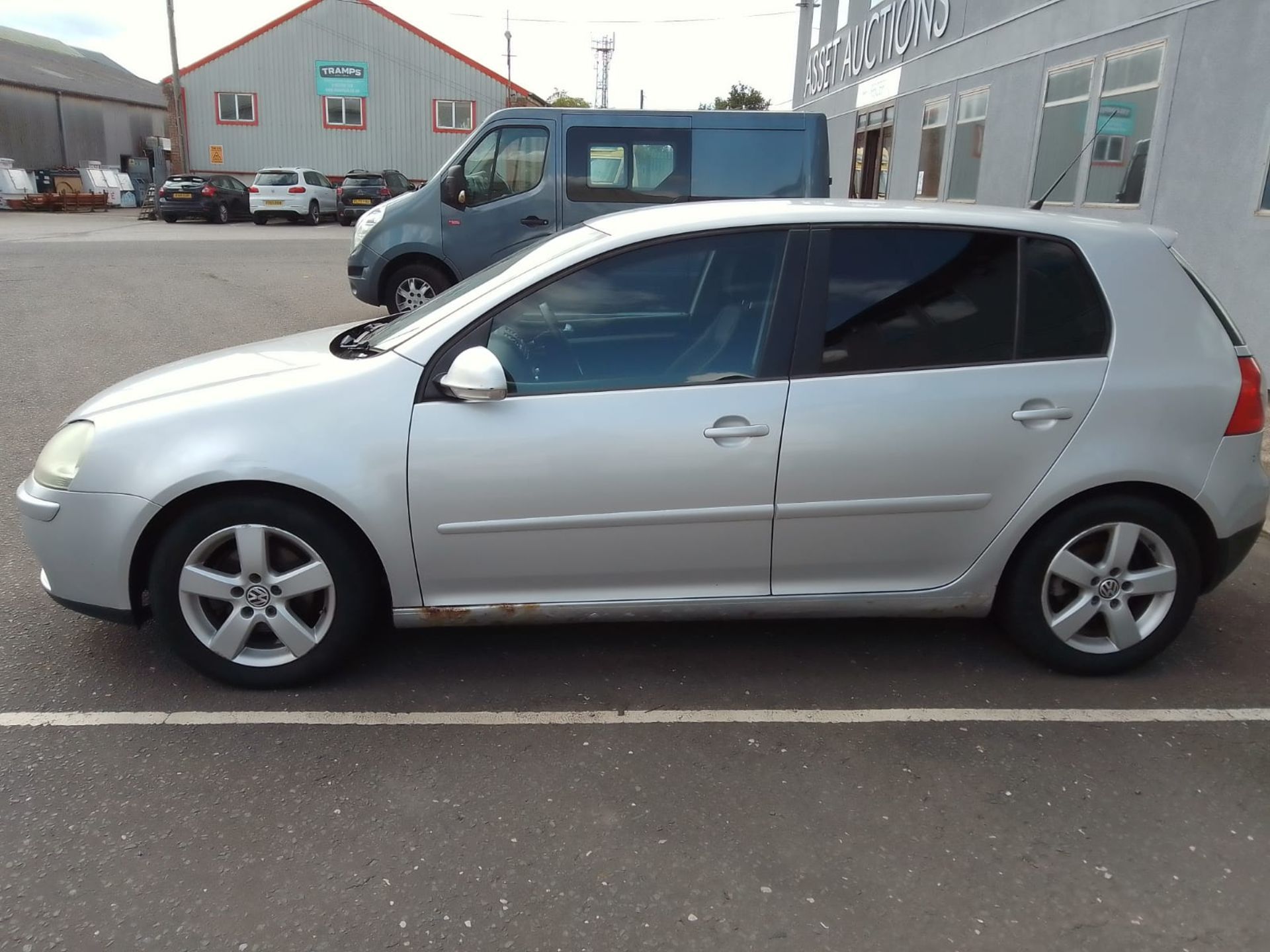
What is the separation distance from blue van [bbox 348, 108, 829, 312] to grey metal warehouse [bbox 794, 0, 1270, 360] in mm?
3045

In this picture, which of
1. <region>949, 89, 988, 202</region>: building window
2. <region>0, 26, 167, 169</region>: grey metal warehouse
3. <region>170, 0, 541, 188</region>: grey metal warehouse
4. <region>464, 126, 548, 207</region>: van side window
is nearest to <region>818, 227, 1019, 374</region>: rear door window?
<region>464, 126, 548, 207</region>: van side window

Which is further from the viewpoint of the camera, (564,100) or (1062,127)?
(564,100)

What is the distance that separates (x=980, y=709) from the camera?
134 inches

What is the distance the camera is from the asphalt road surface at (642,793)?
2.42 metres

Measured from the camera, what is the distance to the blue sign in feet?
32.7

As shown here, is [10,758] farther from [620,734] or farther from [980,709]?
[980,709]

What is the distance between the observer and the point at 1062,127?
11422 mm

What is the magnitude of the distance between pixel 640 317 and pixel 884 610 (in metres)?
1.34

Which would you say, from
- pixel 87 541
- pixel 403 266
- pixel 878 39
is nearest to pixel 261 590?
pixel 87 541

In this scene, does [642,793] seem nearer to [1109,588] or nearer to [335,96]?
[1109,588]

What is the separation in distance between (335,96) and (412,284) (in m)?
32.9

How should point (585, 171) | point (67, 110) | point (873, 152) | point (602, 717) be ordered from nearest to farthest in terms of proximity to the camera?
point (602, 717) < point (585, 171) < point (873, 152) < point (67, 110)

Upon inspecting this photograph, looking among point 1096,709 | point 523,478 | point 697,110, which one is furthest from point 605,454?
point 697,110

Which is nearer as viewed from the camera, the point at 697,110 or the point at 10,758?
the point at 10,758
